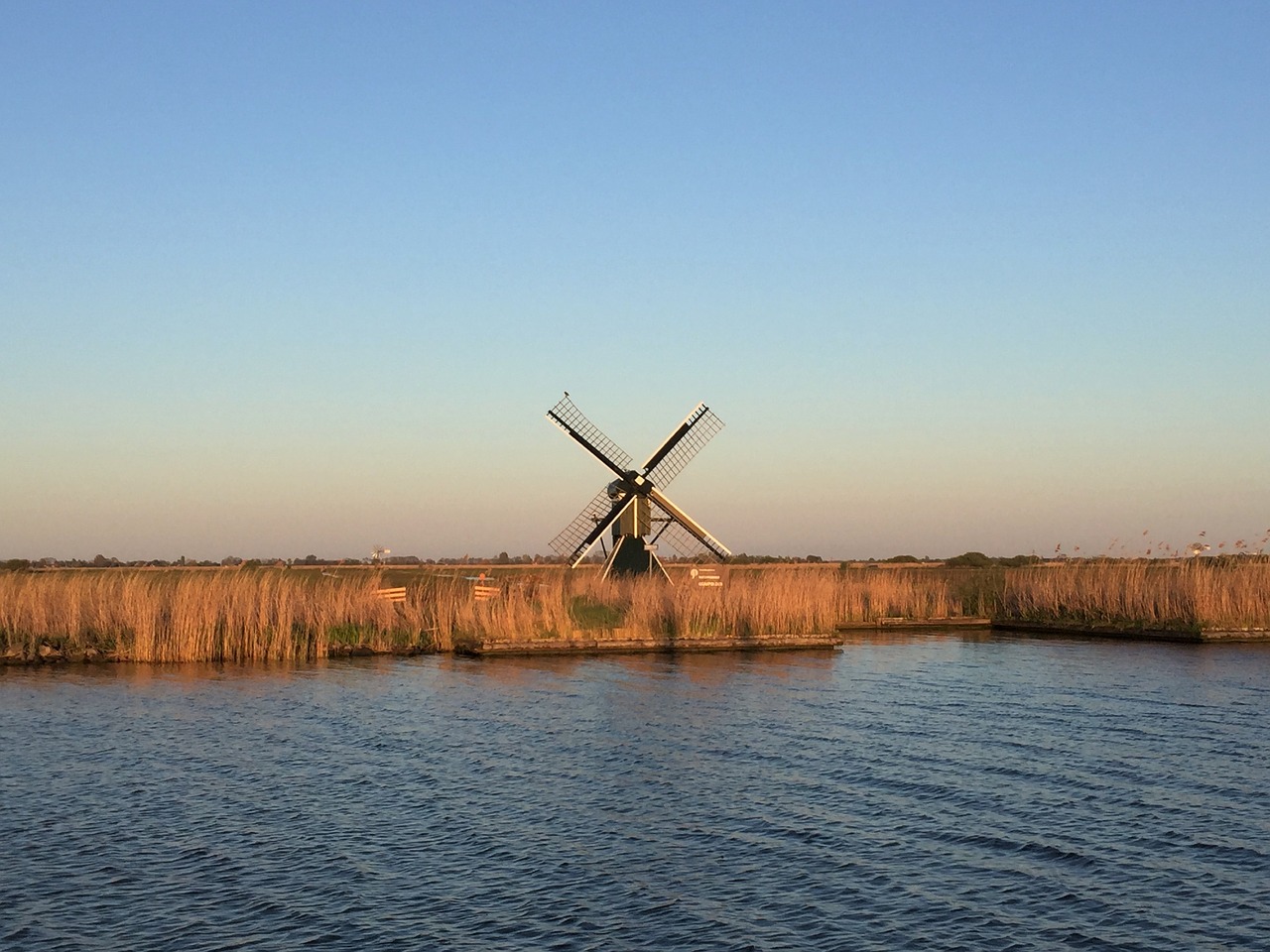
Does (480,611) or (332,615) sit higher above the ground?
(480,611)

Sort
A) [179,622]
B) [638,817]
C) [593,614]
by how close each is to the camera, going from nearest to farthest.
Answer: [638,817] < [179,622] < [593,614]

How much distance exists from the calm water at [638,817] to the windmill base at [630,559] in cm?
1545

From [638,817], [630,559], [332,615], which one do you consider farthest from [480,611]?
[638,817]

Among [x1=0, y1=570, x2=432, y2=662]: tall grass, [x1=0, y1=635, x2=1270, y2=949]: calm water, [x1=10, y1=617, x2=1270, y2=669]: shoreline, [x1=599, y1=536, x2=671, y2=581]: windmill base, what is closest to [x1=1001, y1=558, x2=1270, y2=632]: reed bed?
[x1=10, y1=617, x2=1270, y2=669]: shoreline

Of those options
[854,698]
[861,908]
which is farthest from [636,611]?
[861,908]

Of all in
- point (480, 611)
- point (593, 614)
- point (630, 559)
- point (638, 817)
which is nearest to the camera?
point (638, 817)

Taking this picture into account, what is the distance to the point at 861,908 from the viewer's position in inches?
339

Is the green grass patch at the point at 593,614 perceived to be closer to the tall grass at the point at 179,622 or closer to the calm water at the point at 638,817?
the tall grass at the point at 179,622

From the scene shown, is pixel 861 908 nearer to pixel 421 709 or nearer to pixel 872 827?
pixel 872 827

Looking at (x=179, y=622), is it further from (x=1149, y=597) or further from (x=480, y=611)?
(x=1149, y=597)

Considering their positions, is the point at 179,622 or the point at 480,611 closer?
the point at 179,622

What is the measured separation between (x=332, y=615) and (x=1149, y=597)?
20.1 metres

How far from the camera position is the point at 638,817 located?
37.7 feet

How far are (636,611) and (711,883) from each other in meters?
18.5
